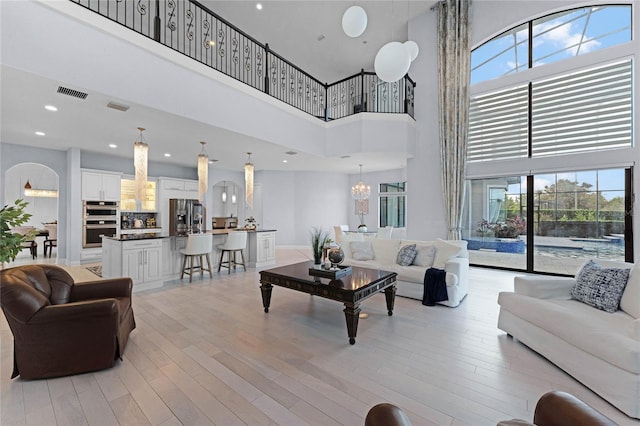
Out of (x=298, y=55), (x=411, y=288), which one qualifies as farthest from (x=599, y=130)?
(x=298, y=55)

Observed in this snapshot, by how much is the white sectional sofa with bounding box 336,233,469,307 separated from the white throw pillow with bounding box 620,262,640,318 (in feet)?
5.60

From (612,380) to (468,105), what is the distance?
5.91m

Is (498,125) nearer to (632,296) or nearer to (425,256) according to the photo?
(425,256)

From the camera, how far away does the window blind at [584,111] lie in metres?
5.02

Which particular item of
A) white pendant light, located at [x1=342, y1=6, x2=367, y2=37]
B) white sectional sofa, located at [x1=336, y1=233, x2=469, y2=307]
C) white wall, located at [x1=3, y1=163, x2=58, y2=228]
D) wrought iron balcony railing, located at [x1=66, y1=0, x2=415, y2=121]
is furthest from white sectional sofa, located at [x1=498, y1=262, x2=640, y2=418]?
white wall, located at [x1=3, y1=163, x2=58, y2=228]

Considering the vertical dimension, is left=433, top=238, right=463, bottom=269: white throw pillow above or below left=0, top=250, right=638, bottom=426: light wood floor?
above

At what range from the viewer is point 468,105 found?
6.39 meters

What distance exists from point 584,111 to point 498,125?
4.62 feet

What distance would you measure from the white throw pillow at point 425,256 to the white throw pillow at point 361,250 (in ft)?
2.80

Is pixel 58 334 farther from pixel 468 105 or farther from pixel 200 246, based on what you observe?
pixel 468 105

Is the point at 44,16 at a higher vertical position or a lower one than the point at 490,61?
lower

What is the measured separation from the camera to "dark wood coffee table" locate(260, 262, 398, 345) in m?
2.89

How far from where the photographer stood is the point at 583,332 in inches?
87.6

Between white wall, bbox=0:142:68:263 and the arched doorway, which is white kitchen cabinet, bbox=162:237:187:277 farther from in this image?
the arched doorway
